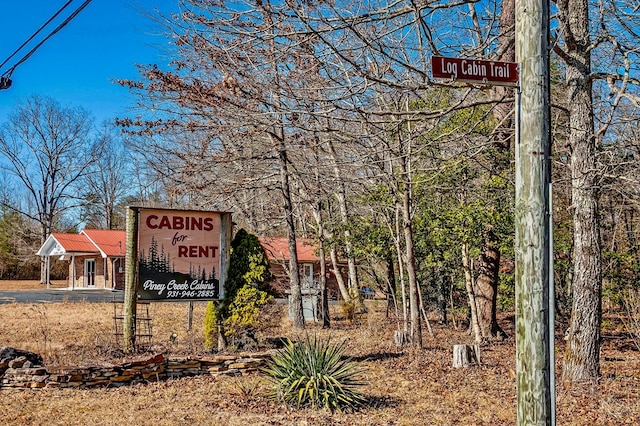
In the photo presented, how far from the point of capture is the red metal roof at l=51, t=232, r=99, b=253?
4028 centimetres

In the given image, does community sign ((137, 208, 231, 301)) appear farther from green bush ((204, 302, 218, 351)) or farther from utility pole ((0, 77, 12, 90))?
utility pole ((0, 77, 12, 90))

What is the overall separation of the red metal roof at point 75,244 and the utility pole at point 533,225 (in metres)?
39.7

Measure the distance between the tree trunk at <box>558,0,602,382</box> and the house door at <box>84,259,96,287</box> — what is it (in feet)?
126

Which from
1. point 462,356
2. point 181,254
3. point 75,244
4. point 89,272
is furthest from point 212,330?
point 89,272

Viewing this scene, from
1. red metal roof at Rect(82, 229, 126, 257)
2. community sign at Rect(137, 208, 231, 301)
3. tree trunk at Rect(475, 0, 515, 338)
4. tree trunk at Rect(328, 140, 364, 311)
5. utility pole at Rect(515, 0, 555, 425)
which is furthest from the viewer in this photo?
red metal roof at Rect(82, 229, 126, 257)

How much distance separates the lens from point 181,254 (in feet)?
35.6

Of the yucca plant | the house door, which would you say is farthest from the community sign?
the house door

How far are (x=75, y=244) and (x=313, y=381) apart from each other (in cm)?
3783

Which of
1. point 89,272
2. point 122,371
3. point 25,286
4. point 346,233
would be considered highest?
point 346,233

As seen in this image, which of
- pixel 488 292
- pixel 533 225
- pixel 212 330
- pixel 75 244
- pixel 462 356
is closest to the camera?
pixel 533 225

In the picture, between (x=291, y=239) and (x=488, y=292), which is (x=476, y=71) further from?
(x=291, y=239)

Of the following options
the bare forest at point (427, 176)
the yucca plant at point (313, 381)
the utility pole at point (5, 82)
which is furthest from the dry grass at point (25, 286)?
the yucca plant at point (313, 381)

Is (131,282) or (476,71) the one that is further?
(131,282)

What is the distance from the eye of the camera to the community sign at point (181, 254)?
34.6 ft
